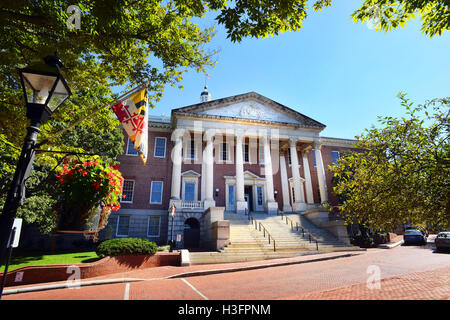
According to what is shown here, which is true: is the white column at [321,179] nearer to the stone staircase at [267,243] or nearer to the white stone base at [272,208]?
the stone staircase at [267,243]

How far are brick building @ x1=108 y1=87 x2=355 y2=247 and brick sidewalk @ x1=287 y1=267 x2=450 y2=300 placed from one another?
15751 millimetres

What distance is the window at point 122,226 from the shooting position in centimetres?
2250

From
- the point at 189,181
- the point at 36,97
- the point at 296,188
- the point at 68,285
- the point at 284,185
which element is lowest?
the point at 68,285

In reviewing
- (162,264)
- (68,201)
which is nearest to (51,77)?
(68,201)

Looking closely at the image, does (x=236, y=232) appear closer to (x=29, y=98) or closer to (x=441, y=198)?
(x=441, y=198)

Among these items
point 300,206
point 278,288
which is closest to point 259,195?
point 300,206

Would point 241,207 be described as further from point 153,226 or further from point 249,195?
point 153,226

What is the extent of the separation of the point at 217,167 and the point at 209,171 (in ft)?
11.9

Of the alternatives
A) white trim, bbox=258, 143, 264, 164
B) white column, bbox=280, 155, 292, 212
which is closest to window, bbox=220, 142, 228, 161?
white trim, bbox=258, 143, 264, 164

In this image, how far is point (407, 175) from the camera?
6.14 metres

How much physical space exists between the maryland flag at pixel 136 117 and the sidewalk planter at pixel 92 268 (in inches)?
286

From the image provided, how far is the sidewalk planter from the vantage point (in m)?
8.77
